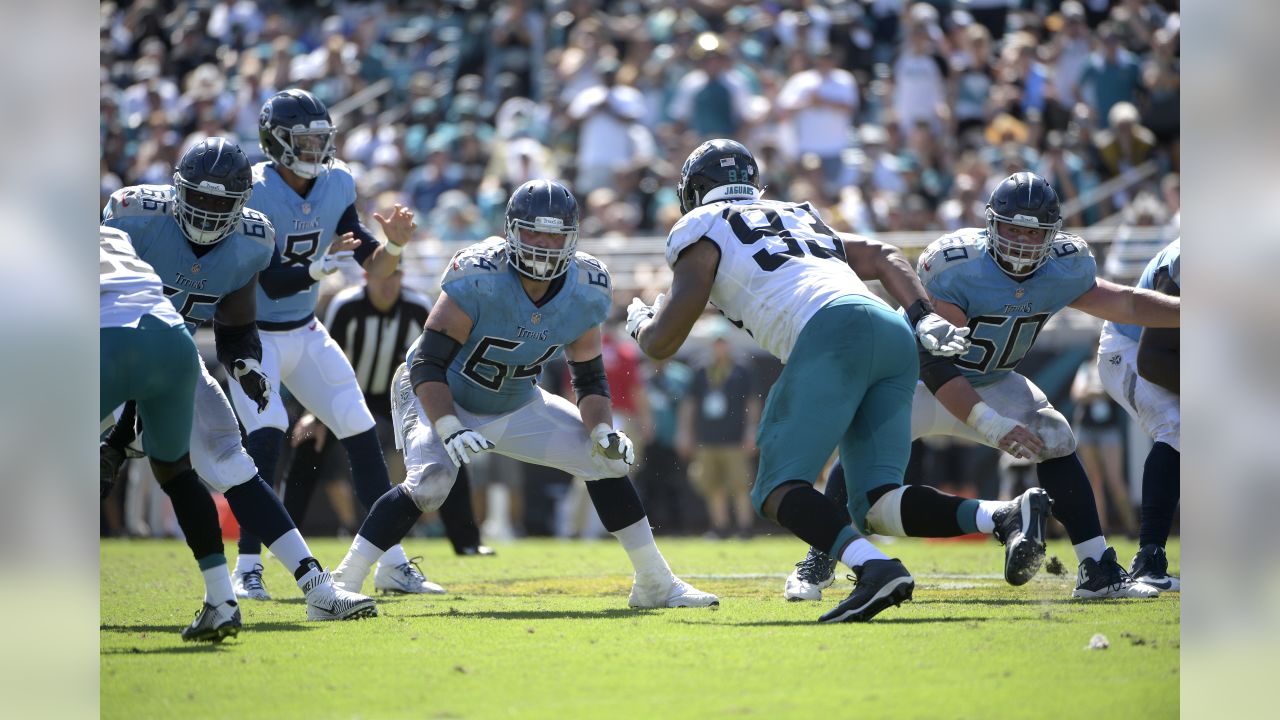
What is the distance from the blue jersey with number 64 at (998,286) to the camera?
19.7ft

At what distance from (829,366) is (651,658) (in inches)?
49.2

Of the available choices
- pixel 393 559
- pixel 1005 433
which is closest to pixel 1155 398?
pixel 1005 433

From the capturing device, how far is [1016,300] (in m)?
6.00

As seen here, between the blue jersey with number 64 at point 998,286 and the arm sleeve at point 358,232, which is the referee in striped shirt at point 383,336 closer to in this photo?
the arm sleeve at point 358,232

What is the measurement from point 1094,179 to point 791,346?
278 inches

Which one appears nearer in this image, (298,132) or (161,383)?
(161,383)

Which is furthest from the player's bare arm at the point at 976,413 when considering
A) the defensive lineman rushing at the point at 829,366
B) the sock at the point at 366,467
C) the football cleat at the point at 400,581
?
the sock at the point at 366,467

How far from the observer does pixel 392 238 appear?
6762 millimetres

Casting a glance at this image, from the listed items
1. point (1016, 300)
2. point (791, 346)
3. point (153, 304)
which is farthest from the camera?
point (1016, 300)

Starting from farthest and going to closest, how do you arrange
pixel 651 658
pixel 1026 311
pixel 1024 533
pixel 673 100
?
pixel 673 100
pixel 1026 311
pixel 1024 533
pixel 651 658

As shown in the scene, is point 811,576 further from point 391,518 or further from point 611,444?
point 391,518

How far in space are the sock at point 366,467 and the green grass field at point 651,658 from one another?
524 millimetres
